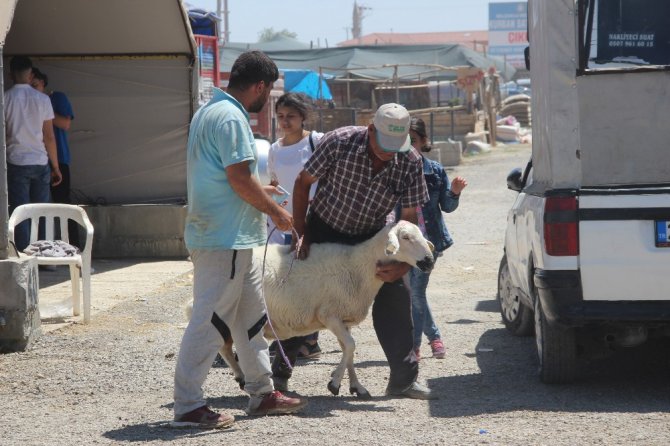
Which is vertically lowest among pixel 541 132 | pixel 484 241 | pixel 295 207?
pixel 484 241

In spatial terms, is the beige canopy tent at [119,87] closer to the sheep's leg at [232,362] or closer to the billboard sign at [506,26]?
the sheep's leg at [232,362]

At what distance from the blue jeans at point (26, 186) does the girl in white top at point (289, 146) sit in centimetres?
456

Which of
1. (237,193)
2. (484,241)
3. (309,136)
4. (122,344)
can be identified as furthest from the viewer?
(484,241)

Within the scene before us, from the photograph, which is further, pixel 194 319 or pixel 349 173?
pixel 349 173

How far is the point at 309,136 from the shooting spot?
785 cm

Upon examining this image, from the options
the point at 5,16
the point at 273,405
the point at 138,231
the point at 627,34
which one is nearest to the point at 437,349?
the point at 273,405

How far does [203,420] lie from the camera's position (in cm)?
569

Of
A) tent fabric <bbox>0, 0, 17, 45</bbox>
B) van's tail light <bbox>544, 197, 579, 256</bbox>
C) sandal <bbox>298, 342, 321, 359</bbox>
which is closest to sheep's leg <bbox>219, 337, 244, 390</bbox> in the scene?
sandal <bbox>298, 342, 321, 359</bbox>

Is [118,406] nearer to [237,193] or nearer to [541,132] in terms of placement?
[237,193]

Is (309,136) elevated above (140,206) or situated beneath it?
elevated above

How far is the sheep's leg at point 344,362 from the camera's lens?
6.52 metres

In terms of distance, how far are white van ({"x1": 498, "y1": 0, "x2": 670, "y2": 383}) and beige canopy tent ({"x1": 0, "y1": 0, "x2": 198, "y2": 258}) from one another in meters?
6.95

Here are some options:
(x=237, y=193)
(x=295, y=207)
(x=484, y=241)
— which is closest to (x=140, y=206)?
→ (x=484, y=241)

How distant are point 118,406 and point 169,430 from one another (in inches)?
32.7
